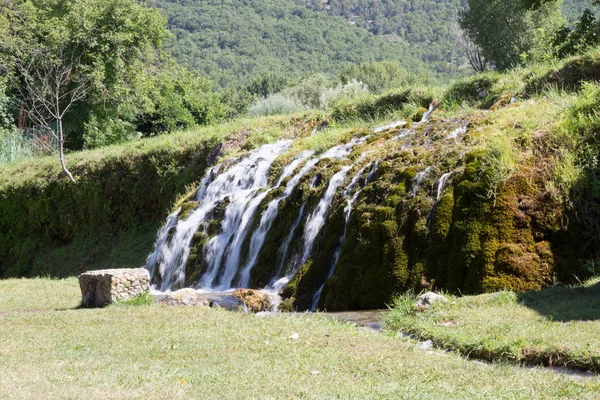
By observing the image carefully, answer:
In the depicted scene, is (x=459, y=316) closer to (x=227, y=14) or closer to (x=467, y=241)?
(x=467, y=241)

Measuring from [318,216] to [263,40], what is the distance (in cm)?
12418

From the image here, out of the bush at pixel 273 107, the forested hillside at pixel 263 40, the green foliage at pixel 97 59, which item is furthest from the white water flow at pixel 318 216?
the forested hillside at pixel 263 40

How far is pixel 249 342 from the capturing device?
790cm

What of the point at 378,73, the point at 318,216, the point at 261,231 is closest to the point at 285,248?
the point at 318,216

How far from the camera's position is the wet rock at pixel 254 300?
11648 millimetres

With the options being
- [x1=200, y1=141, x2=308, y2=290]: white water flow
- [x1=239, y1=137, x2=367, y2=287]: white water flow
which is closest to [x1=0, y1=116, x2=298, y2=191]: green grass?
[x1=200, y1=141, x2=308, y2=290]: white water flow

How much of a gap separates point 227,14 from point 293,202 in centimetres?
13088

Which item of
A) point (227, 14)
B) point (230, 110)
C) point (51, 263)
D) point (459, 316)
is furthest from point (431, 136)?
point (227, 14)

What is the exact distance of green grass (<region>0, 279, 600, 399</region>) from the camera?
579 centimetres

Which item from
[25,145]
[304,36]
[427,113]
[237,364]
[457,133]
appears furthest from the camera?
[304,36]

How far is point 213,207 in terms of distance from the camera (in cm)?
1714

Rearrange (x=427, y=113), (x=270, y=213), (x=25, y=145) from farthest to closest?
(x=25, y=145), (x=427, y=113), (x=270, y=213)

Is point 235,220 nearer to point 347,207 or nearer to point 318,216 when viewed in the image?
point 318,216

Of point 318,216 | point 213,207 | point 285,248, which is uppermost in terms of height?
point 213,207
